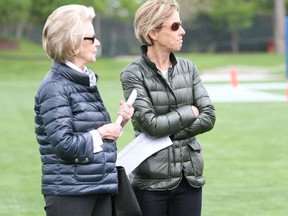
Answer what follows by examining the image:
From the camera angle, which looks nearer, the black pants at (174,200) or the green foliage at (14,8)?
the black pants at (174,200)

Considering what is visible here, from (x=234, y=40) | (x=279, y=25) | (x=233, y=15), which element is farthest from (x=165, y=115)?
(x=234, y=40)

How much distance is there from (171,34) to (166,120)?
487 millimetres

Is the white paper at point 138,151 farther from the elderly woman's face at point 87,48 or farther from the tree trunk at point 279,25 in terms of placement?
the tree trunk at point 279,25

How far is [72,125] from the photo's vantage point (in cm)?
418

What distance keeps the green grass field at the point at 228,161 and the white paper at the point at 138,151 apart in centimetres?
324

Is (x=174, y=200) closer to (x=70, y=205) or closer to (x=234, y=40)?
(x=70, y=205)

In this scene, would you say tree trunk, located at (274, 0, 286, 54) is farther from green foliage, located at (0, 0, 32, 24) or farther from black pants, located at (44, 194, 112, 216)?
black pants, located at (44, 194, 112, 216)

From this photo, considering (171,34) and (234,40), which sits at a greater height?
(171,34)

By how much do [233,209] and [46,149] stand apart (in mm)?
4167

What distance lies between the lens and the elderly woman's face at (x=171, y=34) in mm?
4734

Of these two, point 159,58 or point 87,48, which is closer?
point 87,48

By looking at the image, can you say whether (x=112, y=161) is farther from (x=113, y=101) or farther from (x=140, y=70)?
(x=113, y=101)

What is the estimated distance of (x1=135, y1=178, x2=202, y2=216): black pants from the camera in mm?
4770

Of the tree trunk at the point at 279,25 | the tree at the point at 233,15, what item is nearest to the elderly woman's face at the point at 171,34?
the tree trunk at the point at 279,25
